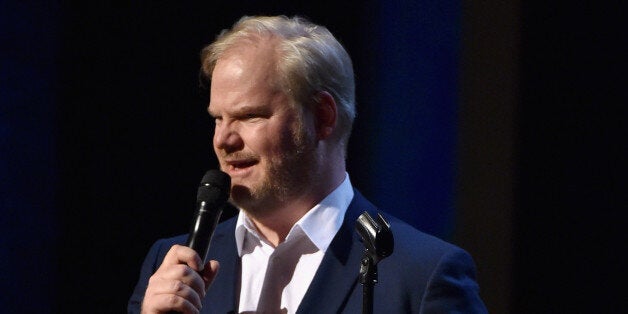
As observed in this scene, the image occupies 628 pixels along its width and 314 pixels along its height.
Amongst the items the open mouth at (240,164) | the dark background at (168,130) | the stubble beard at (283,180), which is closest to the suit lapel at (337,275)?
the stubble beard at (283,180)

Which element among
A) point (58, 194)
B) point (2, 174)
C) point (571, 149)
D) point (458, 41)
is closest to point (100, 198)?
point (58, 194)

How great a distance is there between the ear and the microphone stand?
53cm

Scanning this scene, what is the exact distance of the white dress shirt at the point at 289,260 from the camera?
2.03m

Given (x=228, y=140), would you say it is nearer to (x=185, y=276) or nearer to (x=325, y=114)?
(x=325, y=114)

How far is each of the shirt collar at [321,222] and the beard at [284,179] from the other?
0.06 metres

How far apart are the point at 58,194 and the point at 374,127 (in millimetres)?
1040

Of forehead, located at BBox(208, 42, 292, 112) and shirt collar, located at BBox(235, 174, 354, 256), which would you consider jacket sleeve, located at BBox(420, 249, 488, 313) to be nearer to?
shirt collar, located at BBox(235, 174, 354, 256)

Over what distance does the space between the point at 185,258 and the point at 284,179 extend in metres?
0.46

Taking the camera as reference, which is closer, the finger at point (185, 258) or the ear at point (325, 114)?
the finger at point (185, 258)

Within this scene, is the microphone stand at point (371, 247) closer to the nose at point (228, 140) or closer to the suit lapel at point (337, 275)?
the suit lapel at point (337, 275)

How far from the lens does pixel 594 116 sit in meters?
2.44

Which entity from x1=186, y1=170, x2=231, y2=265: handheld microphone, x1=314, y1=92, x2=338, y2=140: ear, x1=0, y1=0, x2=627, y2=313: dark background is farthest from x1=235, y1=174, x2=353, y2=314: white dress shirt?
x1=0, y1=0, x2=627, y2=313: dark background

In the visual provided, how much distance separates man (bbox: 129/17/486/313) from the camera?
1.99 metres

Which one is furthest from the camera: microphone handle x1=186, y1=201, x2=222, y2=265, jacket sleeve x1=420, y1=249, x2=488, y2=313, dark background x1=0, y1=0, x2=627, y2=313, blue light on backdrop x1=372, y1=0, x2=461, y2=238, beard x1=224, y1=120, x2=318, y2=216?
blue light on backdrop x1=372, y1=0, x2=461, y2=238
